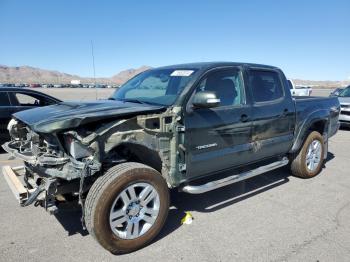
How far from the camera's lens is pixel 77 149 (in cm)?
303

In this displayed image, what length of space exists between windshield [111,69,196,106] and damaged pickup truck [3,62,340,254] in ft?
0.06

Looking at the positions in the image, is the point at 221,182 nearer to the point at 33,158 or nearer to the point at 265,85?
the point at 265,85

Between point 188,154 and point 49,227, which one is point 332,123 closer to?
point 188,154

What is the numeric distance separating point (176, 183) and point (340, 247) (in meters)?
1.90

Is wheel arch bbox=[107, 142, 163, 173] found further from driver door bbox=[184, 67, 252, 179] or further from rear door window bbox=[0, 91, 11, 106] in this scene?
rear door window bbox=[0, 91, 11, 106]

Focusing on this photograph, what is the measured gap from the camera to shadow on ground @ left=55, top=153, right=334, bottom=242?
3.73 meters

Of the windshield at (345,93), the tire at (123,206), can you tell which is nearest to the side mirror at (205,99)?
the tire at (123,206)

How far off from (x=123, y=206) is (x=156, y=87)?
177cm

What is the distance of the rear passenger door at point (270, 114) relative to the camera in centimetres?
451

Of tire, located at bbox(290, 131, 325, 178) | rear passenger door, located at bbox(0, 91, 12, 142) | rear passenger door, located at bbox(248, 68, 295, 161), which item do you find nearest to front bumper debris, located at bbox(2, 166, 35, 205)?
rear passenger door, located at bbox(248, 68, 295, 161)

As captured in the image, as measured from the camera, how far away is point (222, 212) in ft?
13.8

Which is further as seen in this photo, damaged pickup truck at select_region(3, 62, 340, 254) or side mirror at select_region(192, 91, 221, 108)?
side mirror at select_region(192, 91, 221, 108)

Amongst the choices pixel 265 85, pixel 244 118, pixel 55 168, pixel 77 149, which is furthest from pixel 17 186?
pixel 265 85

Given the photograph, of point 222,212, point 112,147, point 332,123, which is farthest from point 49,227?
point 332,123
